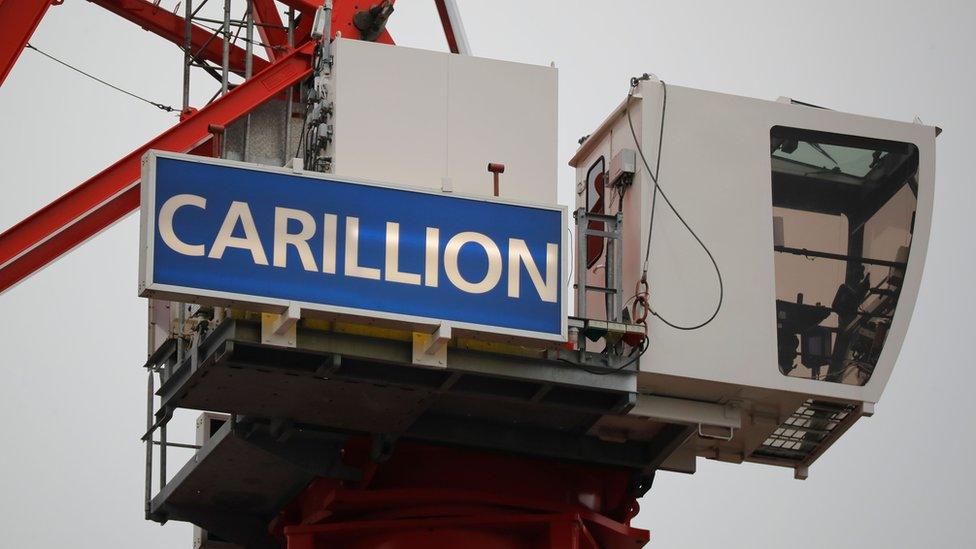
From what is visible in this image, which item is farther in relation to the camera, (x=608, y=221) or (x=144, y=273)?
(x=608, y=221)

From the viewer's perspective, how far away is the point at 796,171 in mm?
28688

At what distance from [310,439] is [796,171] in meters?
7.04

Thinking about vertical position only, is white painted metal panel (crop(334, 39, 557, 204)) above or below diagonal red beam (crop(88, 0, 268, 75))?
below

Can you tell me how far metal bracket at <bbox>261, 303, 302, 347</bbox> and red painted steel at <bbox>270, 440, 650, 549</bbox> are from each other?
394 cm

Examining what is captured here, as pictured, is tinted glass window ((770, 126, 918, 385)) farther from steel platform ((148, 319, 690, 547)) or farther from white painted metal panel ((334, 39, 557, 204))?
white painted metal panel ((334, 39, 557, 204))

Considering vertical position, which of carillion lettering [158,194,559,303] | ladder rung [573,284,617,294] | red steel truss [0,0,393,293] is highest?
red steel truss [0,0,393,293]

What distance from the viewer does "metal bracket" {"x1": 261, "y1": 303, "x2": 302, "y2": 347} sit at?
2462 centimetres

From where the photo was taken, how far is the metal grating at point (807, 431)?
28.2 meters

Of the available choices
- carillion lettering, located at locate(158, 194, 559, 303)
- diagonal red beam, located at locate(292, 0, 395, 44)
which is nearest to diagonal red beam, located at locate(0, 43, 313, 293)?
diagonal red beam, located at locate(292, 0, 395, 44)

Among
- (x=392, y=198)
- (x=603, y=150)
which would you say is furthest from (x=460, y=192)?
(x=603, y=150)

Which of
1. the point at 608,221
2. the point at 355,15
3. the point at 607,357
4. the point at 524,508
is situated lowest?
the point at 524,508

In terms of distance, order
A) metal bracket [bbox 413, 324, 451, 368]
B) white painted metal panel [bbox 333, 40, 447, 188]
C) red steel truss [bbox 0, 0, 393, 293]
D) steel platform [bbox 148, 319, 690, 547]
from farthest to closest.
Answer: red steel truss [bbox 0, 0, 393, 293]
white painted metal panel [bbox 333, 40, 447, 188]
steel platform [bbox 148, 319, 690, 547]
metal bracket [bbox 413, 324, 451, 368]

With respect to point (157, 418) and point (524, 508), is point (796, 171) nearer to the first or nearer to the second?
point (524, 508)

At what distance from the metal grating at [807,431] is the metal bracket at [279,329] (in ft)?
22.9
